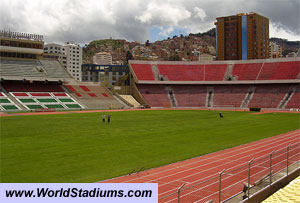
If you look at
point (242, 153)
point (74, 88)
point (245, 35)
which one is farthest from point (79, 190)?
point (245, 35)

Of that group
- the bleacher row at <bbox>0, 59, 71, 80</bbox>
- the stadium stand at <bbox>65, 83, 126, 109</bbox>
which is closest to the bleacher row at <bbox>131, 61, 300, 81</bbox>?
the stadium stand at <bbox>65, 83, 126, 109</bbox>

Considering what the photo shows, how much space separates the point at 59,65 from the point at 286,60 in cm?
5991

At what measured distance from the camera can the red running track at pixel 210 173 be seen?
832 centimetres

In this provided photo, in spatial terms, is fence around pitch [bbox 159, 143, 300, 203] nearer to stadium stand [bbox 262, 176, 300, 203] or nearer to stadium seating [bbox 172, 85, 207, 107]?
stadium stand [bbox 262, 176, 300, 203]

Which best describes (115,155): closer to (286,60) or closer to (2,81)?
(2,81)

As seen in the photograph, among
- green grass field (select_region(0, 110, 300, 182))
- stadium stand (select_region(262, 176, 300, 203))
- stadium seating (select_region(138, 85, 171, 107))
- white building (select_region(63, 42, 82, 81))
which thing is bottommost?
green grass field (select_region(0, 110, 300, 182))

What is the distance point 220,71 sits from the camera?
3177 inches

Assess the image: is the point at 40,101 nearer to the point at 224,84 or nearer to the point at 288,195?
the point at 224,84

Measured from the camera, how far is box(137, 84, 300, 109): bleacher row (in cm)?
6709

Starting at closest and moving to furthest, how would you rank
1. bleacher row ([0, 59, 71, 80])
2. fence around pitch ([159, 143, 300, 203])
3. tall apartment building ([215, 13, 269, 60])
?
1. fence around pitch ([159, 143, 300, 203])
2. bleacher row ([0, 59, 71, 80])
3. tall apartment building ([215, 13, 269, 60])

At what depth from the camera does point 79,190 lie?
6457 mm

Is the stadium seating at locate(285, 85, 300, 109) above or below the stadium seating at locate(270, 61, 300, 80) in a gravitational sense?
below

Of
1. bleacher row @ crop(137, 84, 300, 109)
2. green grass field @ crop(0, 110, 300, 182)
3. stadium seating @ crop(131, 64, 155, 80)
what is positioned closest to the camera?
green grass field @ crop(0, 110, 300, 182)

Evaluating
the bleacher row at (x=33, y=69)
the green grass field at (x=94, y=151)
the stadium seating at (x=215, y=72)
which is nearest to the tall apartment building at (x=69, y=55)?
the bleacher row at (x=33, y=69)
